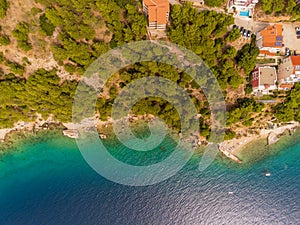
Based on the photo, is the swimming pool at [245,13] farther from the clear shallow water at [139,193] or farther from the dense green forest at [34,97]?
the dense green forest at [34,97]

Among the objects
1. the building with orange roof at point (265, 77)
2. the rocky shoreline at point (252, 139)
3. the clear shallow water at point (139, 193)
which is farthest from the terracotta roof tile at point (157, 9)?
the rocky shoreline at point (252, 139)

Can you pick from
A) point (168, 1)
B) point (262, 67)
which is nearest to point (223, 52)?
point (262, 67)

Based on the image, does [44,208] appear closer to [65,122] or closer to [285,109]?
[65,122]

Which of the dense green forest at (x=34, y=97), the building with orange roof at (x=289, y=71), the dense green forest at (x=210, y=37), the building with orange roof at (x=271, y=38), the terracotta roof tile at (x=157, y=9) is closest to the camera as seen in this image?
the terracotta roof tile at (x=157, y=9)

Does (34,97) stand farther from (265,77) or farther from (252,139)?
(252,139)

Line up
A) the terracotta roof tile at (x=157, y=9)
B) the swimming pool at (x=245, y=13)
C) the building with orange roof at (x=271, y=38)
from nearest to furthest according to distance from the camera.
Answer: the terracotta roof tile at (x=157, y=9) < the building with orange roof at (x=271, y=38) < the swimming pool at (x=245, y=13)

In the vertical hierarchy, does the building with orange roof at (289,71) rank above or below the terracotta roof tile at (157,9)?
below
